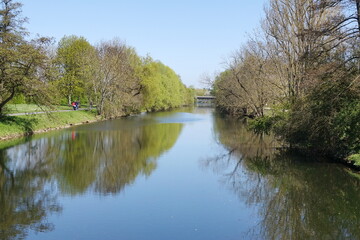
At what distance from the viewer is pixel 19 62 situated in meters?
27.1

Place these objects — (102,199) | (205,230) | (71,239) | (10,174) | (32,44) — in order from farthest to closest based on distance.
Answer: (32,44) < (10,174) < (102,199) < (205,230) < (71,239)

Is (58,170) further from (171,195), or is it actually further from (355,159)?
(355,159)

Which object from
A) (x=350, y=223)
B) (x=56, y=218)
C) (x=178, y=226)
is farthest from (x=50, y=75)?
(x=350, y=223)

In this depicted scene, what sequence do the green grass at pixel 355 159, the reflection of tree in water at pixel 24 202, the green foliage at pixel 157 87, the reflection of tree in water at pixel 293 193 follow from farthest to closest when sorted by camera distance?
the green foliage at pixel 157 87
the green grass at pixel 355 159
the reflection of tree in water at pixel 293 193
the reflection of tree in water at pixel 24 202

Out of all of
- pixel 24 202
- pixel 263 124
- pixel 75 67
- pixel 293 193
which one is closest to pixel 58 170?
pixel 24 202

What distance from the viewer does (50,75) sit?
29094 mm

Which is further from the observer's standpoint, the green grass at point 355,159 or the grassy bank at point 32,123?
the grassy bank at point 32,123

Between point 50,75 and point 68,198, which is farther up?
point 50,75

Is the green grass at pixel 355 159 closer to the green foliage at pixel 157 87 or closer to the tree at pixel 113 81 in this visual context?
the tree at pixel 113 81

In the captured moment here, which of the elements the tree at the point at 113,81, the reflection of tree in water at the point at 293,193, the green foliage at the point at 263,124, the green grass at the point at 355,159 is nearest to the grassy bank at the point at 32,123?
the tree at the point at 113,81

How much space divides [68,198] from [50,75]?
18.9 metres

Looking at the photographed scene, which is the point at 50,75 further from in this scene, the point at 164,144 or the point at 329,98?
the point at 329,98

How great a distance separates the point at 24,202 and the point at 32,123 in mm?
21262

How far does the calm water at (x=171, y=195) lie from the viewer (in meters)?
9.70
